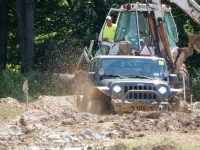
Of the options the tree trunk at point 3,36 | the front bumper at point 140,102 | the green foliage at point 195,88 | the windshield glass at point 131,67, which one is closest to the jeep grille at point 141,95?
the front bumper at point 140,102

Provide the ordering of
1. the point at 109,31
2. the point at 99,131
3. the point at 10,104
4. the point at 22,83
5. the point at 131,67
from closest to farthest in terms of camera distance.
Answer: the point at 99,131 < the point at 131,67 < the point at 10,104 < the point at 109,31 < the point at 22,83

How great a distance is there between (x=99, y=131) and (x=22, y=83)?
14.5m

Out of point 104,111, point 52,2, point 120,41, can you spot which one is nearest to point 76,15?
point 52,2

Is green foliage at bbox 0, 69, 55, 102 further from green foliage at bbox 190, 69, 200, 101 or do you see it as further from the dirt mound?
green foliage at bbox 190, 69, 200, 101

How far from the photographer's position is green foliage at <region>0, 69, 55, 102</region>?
27.3 m

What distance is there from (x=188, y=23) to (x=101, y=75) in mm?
14791

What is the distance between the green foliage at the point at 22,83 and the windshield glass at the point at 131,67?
23.4 ft

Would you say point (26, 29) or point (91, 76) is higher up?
point (26, 29)

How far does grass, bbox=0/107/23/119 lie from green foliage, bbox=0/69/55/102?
5.27 meters

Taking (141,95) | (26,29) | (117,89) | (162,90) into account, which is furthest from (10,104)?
(26,29)

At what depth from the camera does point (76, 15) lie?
112ft

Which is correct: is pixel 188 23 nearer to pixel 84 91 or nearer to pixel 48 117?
pixel 84 91

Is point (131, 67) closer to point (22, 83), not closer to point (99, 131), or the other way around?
point (99, 131)

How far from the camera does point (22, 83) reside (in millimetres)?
28188
